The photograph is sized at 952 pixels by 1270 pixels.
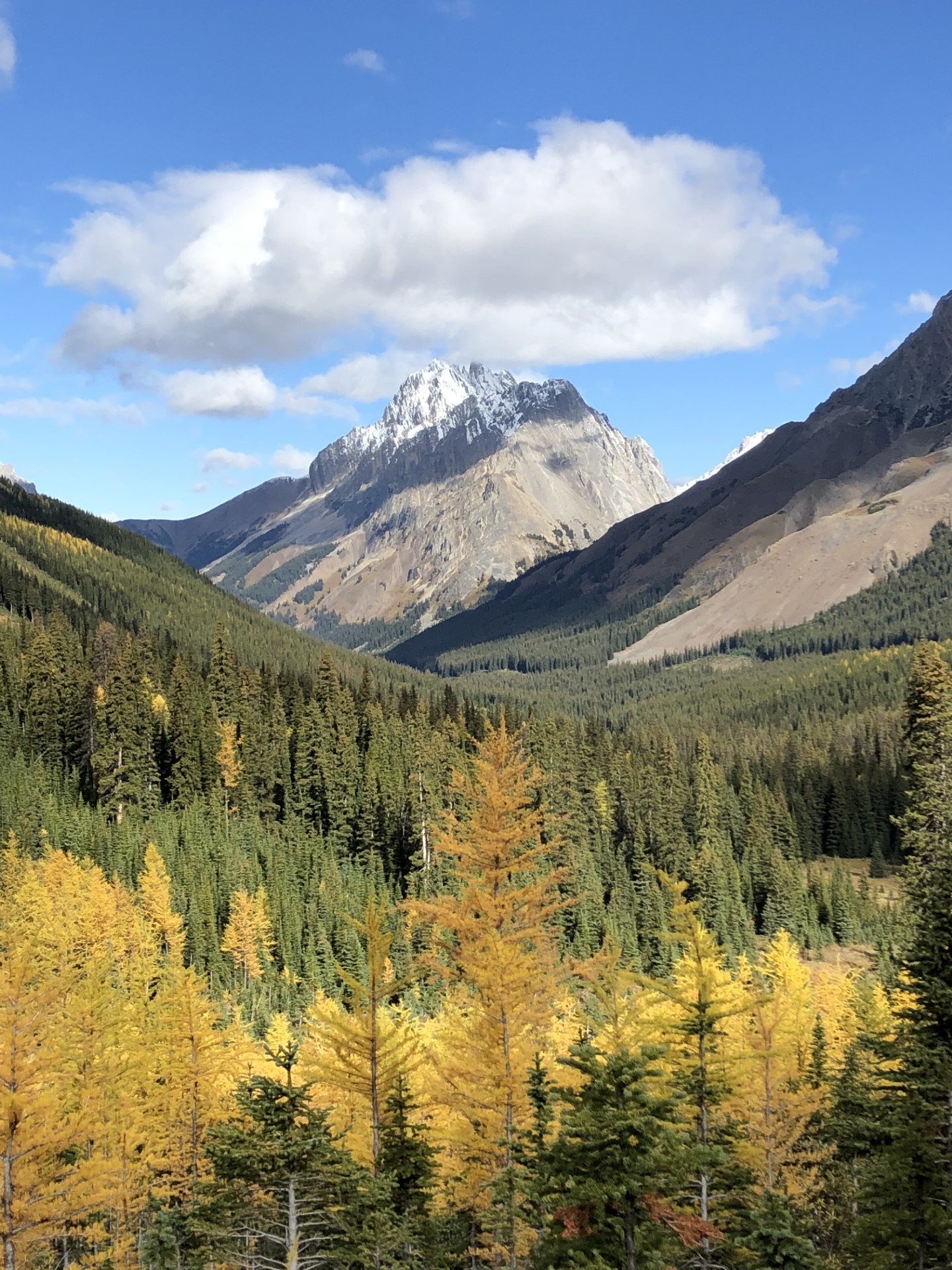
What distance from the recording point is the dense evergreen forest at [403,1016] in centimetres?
1936

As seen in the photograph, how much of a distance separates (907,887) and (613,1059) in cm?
2938

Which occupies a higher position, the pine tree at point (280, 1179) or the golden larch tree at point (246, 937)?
the pine tree at point (280, 1179)

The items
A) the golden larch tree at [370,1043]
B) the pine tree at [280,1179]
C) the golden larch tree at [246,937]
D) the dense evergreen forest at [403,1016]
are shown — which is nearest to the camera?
the pine tree at [280,1179]

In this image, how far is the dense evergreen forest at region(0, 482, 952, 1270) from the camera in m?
19.4

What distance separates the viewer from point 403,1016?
36.9m

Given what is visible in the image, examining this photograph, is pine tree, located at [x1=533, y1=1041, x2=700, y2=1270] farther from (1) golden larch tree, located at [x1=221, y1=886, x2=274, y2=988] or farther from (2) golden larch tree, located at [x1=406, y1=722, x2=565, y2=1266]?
(1) golden larch tree, located at [x1=221, y1=886, x2=274, y2=988]

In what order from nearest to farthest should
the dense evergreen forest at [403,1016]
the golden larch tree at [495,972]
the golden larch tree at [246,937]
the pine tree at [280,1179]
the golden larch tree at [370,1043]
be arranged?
the pine tree at [280,1179]
the dense evergreen forest at [403,1016]
the golden larch tree at [495,972]
the golden larch tree at [370,1043]
the golden larch tree at [246,937]

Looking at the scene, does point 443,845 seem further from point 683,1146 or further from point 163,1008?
point 163,1008

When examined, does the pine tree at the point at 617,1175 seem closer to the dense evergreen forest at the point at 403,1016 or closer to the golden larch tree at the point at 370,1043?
the dense evergreen forest at the point at 403,1016

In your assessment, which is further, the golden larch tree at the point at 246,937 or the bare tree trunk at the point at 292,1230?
the golden larch tree at the point at 246,937

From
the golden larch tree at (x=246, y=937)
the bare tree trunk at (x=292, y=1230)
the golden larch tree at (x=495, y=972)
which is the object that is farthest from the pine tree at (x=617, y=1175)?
the golden larch tree at (x=246, y=937)

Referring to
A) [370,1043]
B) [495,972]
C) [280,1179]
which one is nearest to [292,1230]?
[280,1179]

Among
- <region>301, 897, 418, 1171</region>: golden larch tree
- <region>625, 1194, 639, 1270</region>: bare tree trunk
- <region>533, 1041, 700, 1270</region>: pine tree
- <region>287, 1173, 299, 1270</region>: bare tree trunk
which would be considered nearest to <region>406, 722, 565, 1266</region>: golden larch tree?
<region>301, 897, 418, 1171</region>: golden larch tree

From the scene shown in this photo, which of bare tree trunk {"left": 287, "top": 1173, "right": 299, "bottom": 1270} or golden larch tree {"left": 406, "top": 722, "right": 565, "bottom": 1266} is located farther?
golden larch tree {"left": 406, "top": 722, "right": 565, "bottom": 1266}
